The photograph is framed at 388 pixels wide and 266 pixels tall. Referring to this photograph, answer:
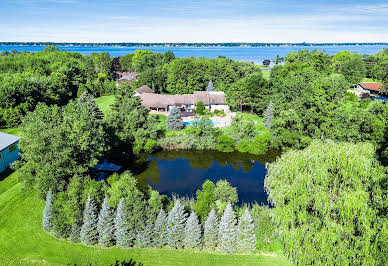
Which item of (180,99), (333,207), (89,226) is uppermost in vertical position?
(333,207)

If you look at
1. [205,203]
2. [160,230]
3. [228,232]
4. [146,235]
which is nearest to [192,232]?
[160,230]

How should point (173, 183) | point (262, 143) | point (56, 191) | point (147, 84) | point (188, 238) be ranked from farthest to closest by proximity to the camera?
point (147, 84) → point (262, 143) → point (173, 183) → point (56, 191) → point (188, 238)

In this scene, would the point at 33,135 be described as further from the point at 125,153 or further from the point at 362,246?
the point at 362,246

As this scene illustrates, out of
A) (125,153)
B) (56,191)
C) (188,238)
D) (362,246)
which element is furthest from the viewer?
(125,153)

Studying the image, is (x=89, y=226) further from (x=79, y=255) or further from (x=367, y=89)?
(x=367, y=89)

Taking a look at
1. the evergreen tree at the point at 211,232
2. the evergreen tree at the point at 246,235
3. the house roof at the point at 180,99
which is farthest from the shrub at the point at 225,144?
the house roof at the point at 180,99

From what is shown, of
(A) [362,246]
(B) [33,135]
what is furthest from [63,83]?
(A) [362,246]
